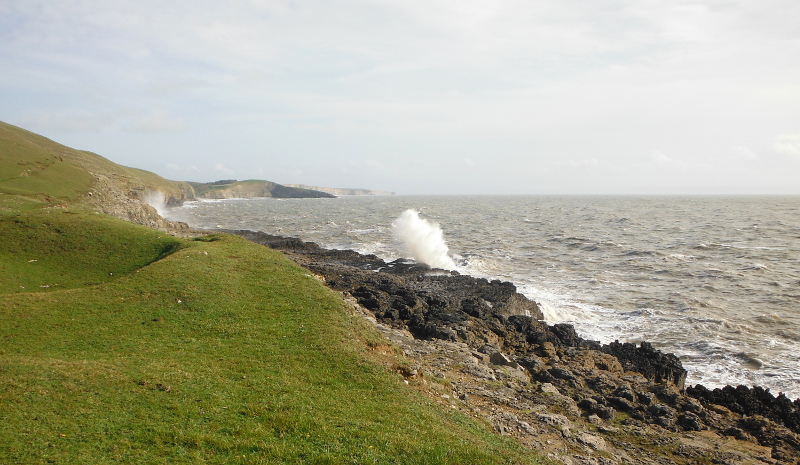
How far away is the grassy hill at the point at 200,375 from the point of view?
1005cm

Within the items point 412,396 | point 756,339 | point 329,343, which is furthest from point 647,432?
point 756,339

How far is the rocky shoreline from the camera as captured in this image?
14234mm

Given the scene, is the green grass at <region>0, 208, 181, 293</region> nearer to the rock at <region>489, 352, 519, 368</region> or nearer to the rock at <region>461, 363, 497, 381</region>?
the rock at <region>461, 363, 497, 381</region>

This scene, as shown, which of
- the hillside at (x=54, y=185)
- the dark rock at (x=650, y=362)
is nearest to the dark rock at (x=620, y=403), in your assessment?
the dark rock at (x=650, y=362)

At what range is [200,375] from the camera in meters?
13.5

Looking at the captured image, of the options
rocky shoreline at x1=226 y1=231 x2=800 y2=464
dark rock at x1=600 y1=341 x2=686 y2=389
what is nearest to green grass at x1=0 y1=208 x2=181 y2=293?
rocky shoreline at x1=226 y1=231 x2=800 y2=464

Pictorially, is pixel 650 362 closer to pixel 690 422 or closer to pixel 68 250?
pixel 690 422

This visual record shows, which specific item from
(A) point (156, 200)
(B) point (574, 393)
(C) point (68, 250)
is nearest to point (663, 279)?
(B) point (574, 393)

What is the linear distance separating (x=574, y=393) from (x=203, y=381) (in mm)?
14084

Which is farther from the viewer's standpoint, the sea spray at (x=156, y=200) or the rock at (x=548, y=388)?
the sea spray at (x=156, y=200)

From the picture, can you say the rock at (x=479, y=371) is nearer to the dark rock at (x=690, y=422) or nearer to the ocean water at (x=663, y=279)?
the dark rock at (x=690, y=422)

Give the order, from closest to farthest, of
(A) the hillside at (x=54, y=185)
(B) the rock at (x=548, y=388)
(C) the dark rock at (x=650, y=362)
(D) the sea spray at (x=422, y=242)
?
(B) the rock at (x=548, y=388) → (C) the dark rock at (x=650, y=362) → (D) the sea spray at (x=422, y=242) → (A) the hillside at (x=54, y=185)

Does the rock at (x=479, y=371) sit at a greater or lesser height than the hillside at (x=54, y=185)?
lesser

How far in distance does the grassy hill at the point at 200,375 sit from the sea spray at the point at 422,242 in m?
25.6
